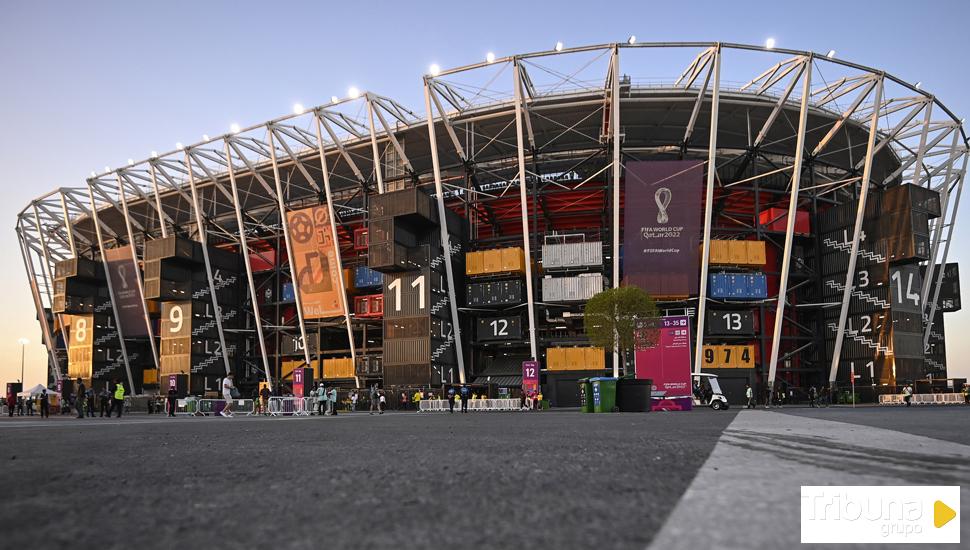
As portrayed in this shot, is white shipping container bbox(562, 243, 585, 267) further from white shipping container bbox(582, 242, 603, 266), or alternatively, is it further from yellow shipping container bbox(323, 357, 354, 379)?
yellow shipping container bbox(323, 357, 354, 379)

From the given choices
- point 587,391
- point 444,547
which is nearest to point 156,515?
point 444,547

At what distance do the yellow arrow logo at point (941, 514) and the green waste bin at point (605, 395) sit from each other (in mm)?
25246

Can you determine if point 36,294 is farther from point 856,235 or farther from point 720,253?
point 856,235

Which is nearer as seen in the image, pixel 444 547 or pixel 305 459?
pixel 444 547

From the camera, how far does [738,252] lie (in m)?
49.9

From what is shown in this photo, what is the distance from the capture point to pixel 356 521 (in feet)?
9.68

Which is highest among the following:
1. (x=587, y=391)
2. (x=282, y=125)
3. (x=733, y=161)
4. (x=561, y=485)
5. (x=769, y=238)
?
Answer: (x=282, y=125)

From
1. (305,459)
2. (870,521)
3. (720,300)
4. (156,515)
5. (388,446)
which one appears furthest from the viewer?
(720,300)

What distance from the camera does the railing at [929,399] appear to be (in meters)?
44.3

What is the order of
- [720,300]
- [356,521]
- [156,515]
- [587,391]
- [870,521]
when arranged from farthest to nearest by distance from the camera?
[720,300]
[587,391]
[156,515]
[356,521]
[870,521]

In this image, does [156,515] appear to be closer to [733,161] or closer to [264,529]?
[264,529]

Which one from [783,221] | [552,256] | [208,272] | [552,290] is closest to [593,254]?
[552,256]

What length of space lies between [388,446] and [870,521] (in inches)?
241

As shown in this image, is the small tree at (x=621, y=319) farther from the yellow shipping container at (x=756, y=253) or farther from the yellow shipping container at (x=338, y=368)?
the yellow shipping container at (x=338, y=368)
